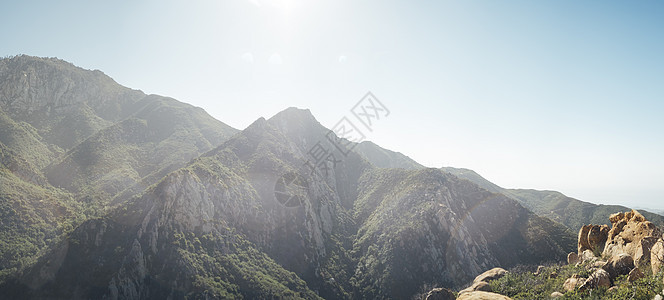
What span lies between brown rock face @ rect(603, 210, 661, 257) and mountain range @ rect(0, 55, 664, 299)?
77117 millimetres

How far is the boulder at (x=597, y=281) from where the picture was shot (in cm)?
3028

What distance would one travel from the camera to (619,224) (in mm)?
40438

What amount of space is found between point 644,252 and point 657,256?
3.93 meters

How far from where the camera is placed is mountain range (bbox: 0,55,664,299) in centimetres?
8262

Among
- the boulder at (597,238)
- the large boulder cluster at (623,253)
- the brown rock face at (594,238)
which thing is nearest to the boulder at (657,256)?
the large boulder cluster at (623,253)

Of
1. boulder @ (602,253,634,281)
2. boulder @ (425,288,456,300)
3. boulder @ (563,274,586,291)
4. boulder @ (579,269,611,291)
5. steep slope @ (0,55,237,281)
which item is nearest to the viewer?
boulder @ (579,269,611,291)

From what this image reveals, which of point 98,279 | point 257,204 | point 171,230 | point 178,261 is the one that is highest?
point 257,204

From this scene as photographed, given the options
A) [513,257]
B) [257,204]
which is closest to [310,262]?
[257,204]

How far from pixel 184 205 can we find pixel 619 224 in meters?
116

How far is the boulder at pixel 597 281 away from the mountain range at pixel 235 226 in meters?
84.9

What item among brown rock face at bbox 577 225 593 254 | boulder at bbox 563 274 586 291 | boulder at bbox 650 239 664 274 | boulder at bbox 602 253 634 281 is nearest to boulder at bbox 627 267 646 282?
boulder at bbox 650 239 664 274

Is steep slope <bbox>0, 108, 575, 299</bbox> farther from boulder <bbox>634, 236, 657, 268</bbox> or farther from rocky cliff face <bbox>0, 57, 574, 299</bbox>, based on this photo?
boulder <bbox>634, 236, 657, 268</bbox>

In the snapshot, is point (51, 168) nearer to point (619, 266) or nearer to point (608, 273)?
point (608, 273)

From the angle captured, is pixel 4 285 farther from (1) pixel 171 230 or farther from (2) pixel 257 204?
(2) pixel 257 204
